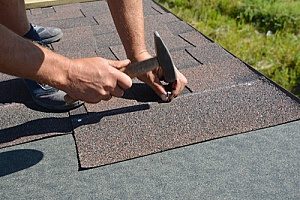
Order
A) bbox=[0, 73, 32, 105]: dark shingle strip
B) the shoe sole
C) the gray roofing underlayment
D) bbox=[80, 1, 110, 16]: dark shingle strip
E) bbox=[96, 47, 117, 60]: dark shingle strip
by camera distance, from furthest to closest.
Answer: bbox=[80, 1, 110, 16]: dark shingle strip
the shoe sole
bbox=[96, 47, 117, 60]: dark shingle strip
bbox=[0, 73, 32, 105]: dark shingle strip
the gray roofing underlayment

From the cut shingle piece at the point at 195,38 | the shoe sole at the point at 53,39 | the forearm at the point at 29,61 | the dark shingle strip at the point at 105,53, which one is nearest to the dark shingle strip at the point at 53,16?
the shoe sole at the point at 53,39

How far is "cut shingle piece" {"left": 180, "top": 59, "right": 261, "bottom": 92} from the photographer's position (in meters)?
2.04

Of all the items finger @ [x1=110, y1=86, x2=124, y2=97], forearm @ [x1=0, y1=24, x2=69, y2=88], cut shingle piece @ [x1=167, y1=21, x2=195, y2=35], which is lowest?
cut shingle piece @ [x1=167, y1=21, x2=195, y2=35]

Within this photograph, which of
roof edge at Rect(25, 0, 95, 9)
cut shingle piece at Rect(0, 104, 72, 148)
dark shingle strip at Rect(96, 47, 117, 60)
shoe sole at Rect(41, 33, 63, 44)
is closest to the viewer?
cut shingle piece at Rect(0, 104, 72, 148)

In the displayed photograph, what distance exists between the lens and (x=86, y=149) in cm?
166

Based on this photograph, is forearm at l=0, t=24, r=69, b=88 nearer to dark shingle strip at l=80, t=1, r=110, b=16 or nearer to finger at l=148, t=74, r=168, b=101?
finger at l=148, t=74, r=168, b=101

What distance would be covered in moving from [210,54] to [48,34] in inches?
37.8

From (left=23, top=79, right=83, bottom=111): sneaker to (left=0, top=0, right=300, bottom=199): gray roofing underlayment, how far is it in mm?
30

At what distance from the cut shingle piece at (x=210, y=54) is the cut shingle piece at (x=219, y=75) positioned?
5 cm

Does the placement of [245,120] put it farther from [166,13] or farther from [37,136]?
[166,13]

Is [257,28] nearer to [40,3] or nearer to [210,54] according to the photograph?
[210,54]

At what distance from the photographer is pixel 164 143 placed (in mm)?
1668

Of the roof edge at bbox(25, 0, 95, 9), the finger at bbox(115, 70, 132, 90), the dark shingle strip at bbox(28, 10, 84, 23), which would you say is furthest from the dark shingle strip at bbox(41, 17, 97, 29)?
the finger at bbox(115, 70, 132, 90)

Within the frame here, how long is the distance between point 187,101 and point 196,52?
583 millimetres
